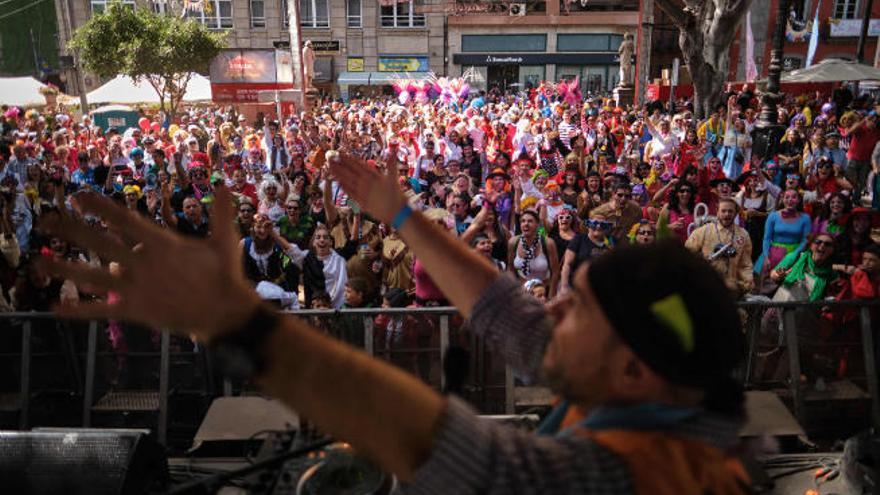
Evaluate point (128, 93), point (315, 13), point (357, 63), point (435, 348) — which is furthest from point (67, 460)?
point (315, 13)

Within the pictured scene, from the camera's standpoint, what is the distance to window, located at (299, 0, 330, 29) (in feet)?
133

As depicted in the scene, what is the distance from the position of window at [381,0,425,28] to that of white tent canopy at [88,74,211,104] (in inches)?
653

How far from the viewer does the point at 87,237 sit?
0.99 m

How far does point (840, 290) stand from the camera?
5426 mm

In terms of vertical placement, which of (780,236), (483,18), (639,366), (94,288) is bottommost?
(780,236)

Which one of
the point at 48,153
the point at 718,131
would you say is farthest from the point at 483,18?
the point at 48,153

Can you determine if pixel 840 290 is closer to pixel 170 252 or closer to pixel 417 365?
pixel 417 365

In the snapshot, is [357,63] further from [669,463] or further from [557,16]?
[669,463]

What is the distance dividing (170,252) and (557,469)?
700 millimetres

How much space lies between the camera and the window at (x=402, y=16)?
4062 cm

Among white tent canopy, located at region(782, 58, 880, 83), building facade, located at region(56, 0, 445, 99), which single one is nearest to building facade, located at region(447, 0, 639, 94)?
building facade, located at region(56, 0, 445, 99)

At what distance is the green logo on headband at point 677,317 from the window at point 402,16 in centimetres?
4250

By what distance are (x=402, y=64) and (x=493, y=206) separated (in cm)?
3571

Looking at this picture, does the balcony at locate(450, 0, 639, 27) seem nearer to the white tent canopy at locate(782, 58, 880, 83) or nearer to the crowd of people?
the white tent canopy at locate(782, 58, 880, 83)
